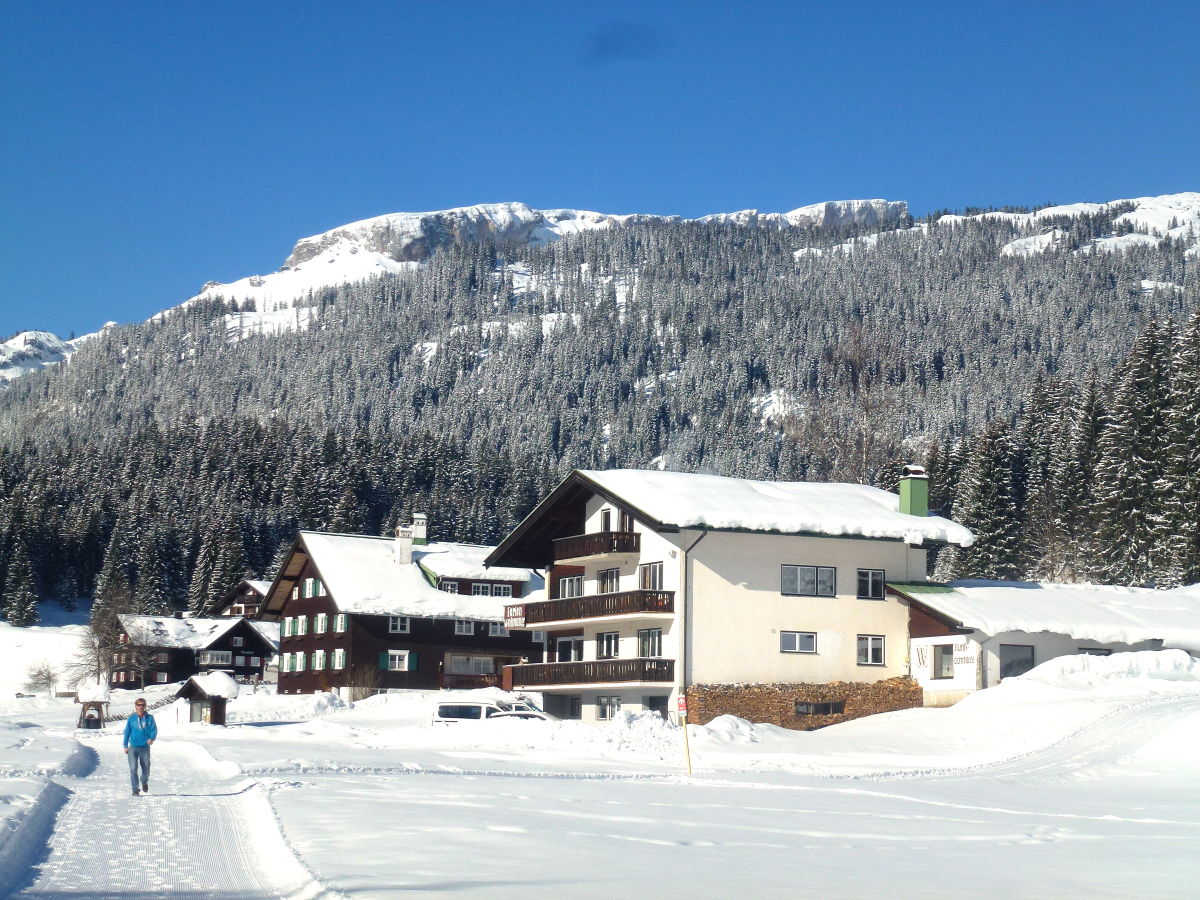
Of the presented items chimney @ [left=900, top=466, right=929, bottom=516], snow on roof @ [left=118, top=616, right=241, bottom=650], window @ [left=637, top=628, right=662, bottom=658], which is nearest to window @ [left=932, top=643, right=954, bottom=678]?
chimney @ [left=900, top=466, right=929, bottom=516]

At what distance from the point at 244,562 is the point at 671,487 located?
8015 cm

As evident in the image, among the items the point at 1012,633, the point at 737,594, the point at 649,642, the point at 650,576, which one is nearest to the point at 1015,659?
the point at 1012,633

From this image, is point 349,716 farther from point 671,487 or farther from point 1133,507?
point 1133,507

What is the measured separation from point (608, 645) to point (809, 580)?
8.69 m

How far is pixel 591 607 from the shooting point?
170 ft

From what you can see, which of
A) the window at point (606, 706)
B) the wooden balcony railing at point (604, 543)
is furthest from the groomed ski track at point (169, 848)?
the window at point (606, 706)

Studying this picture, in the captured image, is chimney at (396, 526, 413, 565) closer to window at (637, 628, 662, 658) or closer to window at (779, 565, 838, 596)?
window at (637, 628, 662, 658)

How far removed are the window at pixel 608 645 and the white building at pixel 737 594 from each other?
75 mm

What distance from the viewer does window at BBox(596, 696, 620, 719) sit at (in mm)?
51812

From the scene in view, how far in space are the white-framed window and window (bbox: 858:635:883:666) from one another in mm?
1504

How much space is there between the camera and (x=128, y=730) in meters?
21.8

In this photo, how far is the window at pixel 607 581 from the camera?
→ 175ft

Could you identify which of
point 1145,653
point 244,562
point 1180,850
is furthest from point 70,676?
point 1180,850

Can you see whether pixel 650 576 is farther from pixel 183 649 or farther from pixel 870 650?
pixel 183 649
